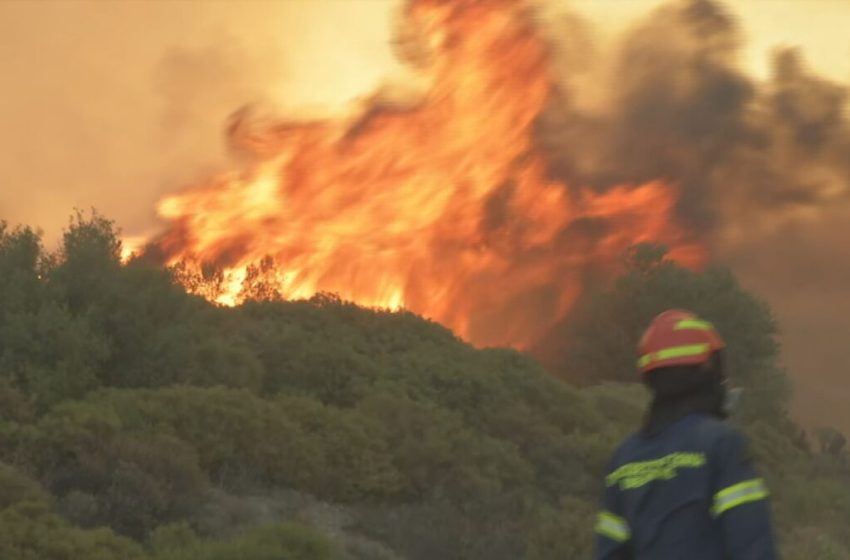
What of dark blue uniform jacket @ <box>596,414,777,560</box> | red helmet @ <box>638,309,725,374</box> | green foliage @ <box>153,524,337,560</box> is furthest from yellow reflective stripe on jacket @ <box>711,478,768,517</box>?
green foliage @ <box>153,524,337,560</box>

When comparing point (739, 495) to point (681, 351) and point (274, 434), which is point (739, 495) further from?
point (274, 434)

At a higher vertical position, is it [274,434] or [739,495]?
[274,434]

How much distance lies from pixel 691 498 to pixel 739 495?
193 mm

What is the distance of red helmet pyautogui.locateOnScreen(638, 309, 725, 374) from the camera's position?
4.90m

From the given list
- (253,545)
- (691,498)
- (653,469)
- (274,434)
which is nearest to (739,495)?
(691,498)

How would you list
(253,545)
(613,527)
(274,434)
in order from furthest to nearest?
(274,434), (253,545), (613,527)

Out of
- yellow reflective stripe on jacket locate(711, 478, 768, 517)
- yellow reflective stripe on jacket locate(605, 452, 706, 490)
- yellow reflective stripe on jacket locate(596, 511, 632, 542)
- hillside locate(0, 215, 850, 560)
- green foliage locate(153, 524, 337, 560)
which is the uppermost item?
hillside locate(0, 215, 850, 560)

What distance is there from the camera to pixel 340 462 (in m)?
21.9

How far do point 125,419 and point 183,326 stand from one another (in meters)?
4.90

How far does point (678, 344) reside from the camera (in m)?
4.92

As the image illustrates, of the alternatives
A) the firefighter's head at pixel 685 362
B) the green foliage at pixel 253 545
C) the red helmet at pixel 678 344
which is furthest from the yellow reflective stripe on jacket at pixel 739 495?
the green foliage at pixel 253 545

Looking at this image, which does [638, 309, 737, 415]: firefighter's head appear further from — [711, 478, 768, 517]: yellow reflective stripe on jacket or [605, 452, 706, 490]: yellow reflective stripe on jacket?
[711, 478, 768, 517]: yellow reflective stripe on jacket

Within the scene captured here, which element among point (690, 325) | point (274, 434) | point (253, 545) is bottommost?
point (690, 325)

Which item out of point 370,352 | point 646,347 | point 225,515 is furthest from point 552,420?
point 646,347
